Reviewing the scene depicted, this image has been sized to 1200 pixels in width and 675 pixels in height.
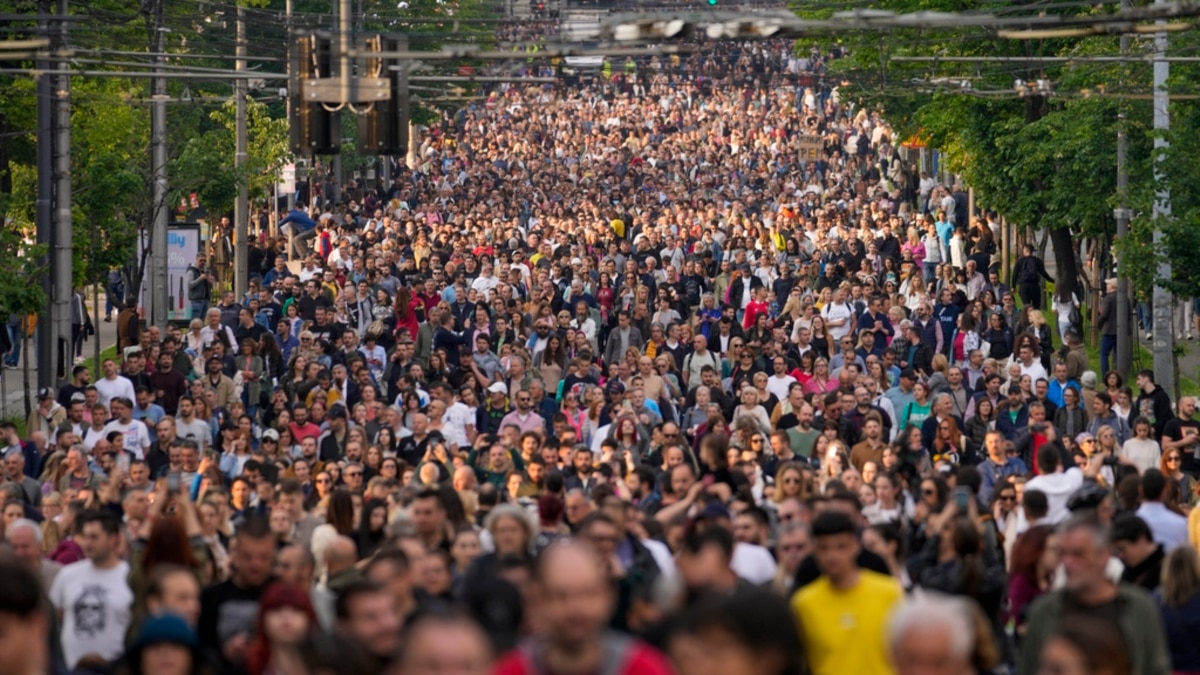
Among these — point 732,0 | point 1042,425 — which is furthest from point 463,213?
point 732,0

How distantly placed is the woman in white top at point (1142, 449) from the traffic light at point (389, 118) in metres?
7.19

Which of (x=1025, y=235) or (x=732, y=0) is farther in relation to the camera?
(x=732, y=0)

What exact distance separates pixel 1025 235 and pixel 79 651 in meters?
38.3

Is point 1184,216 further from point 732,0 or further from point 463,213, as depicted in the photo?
point 732,0

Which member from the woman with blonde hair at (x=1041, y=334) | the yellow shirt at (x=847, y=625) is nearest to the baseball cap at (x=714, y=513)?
the yellow shirt at (x=847, y=625)

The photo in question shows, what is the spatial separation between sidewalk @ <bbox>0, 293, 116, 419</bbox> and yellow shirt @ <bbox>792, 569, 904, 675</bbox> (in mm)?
22488

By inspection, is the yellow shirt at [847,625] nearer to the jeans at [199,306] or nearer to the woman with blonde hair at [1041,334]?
the woman with blonde hair at [1041,334]

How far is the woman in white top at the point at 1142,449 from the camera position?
2242 centimetres

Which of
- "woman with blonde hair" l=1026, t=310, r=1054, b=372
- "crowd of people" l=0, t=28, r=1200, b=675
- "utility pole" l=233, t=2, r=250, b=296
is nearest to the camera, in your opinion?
"crowd of people" l=0, t=28, r=1200, b=675

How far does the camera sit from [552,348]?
95.5 feet

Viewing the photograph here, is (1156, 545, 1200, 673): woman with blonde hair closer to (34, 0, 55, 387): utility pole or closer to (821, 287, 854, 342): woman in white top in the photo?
(821, 287, 854, 342): woman in white top

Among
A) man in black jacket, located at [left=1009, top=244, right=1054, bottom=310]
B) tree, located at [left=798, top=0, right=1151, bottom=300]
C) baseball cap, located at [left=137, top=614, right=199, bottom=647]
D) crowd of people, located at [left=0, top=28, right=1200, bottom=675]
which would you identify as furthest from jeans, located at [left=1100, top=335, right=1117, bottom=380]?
baseball cap, located at [left=137, top=614, right=199, bottom=647]

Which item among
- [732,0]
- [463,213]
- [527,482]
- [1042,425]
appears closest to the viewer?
[527,482]

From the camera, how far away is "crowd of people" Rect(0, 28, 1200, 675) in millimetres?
9312
